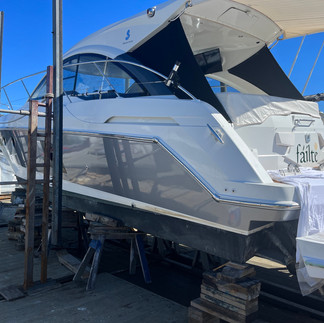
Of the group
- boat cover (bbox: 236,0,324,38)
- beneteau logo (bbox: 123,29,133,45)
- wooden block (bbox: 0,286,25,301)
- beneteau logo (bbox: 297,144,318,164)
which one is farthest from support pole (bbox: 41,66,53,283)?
beneteau logo (bbox: 297,144,318,164)

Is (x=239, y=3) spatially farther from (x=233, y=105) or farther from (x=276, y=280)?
(x=276, y=280)

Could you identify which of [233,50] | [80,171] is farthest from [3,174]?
[233,50]

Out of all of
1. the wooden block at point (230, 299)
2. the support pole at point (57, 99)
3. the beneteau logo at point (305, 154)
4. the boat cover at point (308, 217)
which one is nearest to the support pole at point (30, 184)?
the support pole at point (57, 99)

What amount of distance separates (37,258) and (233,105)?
11.1 ft

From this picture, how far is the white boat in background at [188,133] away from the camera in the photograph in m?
2.71

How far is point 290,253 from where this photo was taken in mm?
2709

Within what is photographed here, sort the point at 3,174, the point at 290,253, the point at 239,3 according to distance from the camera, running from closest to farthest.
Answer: the point at 290,253 → the point at 239,3 → the point at 3,174

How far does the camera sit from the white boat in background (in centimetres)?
271

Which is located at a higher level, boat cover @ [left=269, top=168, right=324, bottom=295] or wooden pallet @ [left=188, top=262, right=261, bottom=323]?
boat cover @ [left=269, top=168, right=324, bottom=295]

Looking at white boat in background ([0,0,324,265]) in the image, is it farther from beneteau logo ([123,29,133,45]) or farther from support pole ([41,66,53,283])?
support pole ([41,66,53,283])

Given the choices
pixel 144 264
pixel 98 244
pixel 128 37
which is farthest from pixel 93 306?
pixel 128 37

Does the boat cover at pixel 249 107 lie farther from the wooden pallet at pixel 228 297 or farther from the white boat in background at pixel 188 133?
the wooden pallet at pixel 228 297

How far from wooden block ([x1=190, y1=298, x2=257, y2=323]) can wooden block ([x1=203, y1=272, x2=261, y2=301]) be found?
0.46 ft

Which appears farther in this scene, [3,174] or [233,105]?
[3,174]
